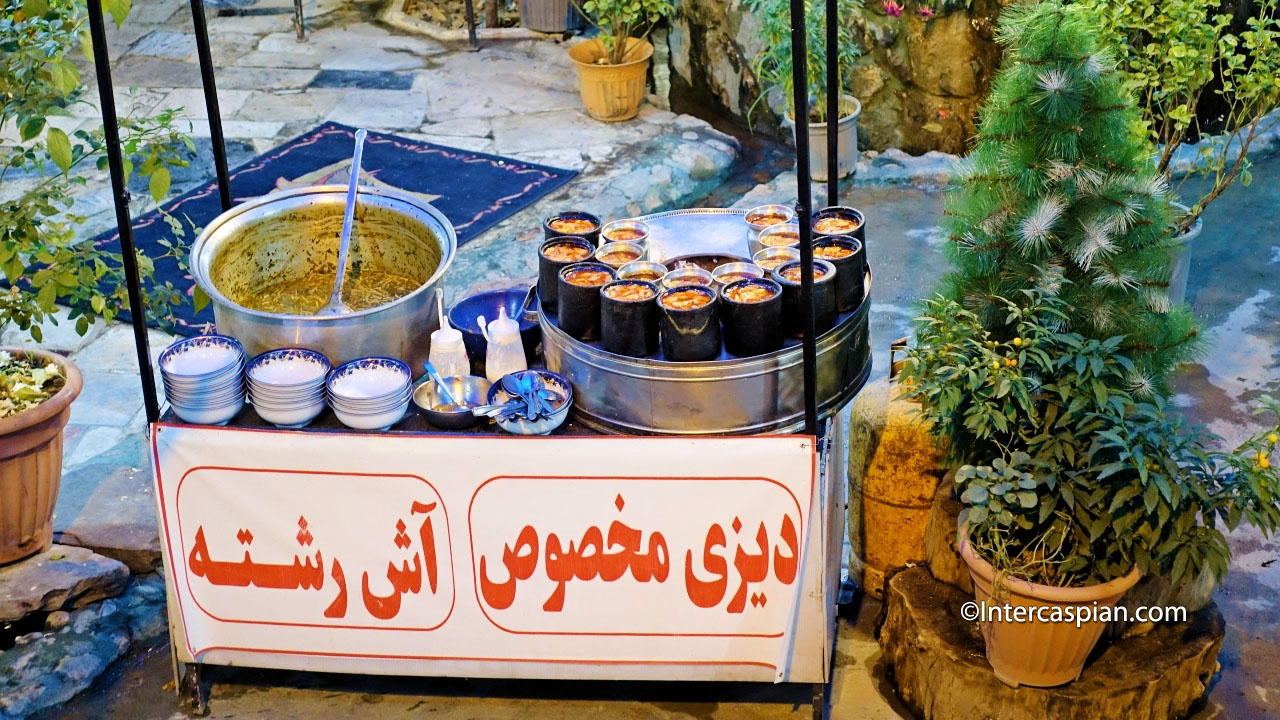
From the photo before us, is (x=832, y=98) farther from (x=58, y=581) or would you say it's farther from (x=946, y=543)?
(x=58, y=581)

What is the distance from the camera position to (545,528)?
343 centimetres

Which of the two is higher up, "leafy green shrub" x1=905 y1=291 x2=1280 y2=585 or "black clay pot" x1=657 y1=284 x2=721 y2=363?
"black clay pot" x1=657 y1=284 x2=721 y2=363

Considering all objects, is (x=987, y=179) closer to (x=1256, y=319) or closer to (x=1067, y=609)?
(x=1067, y=609)

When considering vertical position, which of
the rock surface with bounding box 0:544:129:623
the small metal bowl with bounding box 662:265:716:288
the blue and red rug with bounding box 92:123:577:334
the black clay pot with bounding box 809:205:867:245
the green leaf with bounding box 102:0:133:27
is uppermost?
the green leaf with bounding box 102:0:133:27

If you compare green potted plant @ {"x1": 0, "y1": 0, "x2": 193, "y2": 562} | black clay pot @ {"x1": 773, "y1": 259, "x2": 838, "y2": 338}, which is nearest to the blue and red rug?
green potted plant @ {"x1": 0, "y1": 0, "x2": 193, "y2": 562}

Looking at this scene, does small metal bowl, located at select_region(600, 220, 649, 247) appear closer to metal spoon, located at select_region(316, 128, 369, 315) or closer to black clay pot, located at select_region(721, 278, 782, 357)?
black clay pot, located at select_region(721, 278, 782, 357)

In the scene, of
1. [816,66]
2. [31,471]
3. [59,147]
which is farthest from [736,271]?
[816,66]

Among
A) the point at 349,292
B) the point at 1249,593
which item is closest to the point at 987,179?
the point at 1249,593

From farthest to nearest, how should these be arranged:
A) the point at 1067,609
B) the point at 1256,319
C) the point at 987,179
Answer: the point at 1256,319
the point at 987,179
the point at 1067,609

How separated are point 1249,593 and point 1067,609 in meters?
1.24

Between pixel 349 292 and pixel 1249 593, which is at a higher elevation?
pixel 349 292

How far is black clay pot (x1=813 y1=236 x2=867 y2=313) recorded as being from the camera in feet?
11.4

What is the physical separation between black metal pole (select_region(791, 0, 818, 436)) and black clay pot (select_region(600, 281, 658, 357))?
41 centimetres

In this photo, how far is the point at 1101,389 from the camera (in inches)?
128
